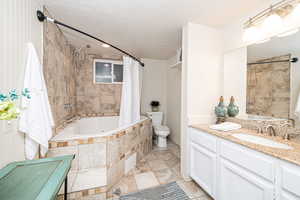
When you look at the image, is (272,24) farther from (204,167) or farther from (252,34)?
(204,167)

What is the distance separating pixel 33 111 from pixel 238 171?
188cm

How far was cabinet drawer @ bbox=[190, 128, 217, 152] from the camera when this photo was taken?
1.29 meters

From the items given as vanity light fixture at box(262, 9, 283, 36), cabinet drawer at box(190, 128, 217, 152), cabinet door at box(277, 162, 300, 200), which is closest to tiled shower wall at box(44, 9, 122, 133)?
cabinet drawer at box(190, 128, 217, 152)

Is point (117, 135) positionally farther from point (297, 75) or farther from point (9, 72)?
point (297, 75)

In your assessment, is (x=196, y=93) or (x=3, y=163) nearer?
(x=3, y=163)

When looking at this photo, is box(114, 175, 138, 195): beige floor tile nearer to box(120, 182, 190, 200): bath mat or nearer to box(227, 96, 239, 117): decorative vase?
box(120, 182, 190, 200): bath mat

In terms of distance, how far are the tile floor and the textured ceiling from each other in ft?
7.33

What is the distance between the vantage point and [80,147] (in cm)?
148

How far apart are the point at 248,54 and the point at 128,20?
165 centimetres

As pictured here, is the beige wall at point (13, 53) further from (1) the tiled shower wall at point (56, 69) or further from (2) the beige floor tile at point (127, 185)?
(2) the beige floor tile at point (127, 185)

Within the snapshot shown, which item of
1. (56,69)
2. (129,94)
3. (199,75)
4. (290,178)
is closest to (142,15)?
(199,75)

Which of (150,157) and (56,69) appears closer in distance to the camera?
(56,69)

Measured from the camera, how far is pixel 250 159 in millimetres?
948

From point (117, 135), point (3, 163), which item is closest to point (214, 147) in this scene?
point (117, 135)
